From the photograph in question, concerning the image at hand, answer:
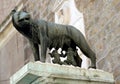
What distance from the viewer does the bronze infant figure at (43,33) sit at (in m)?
3.46

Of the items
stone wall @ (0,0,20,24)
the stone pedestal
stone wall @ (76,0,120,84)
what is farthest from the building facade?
stone wall @ (0,0,20,24)

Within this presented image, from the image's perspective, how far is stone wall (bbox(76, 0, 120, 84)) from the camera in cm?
415

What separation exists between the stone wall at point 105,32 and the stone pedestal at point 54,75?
0.75 m

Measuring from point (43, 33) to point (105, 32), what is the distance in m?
1.05

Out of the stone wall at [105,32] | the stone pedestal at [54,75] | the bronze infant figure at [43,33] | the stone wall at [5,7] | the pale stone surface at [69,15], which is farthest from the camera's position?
the stone wall at [5,7]

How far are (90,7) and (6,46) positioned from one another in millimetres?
3038

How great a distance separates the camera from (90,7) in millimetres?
4758

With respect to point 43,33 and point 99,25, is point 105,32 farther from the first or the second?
point 43,33

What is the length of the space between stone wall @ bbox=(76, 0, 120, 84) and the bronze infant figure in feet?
Answer: 1.96

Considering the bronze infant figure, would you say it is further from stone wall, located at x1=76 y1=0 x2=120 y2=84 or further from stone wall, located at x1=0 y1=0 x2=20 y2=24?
stone wall, located at x1=0 y1=0 x2=20 y2=24

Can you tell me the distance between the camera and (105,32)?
4367 millimetres

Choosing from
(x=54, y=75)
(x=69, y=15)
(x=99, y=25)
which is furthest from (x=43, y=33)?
(x=69, y=15)

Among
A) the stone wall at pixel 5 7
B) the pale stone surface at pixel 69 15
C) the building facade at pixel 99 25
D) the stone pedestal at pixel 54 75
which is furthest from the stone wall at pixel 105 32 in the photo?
the stone wall at pixel 5 7

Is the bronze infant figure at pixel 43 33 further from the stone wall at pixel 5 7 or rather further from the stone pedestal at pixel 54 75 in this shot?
the stone wall at pixel 5 7
